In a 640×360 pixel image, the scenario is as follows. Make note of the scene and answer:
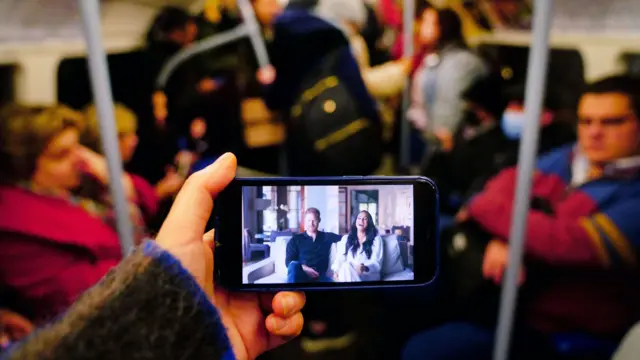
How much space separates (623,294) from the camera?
1.46m

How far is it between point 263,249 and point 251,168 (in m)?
0.83

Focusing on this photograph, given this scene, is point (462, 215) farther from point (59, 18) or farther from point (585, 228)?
point (59, 18)

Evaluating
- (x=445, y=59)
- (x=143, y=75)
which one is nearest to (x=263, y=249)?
(x=143, y=75)

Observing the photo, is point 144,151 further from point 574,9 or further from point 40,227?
point 574,9

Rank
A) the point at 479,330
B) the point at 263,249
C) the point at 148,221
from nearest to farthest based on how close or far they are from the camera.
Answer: the point at 263,249 → the point at 148,221 → the point at 479,330

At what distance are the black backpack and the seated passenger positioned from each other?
37cm

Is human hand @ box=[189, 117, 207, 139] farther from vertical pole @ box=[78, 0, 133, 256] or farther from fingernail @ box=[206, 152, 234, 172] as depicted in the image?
fingernail @ box=[206, 152, 234, 172]

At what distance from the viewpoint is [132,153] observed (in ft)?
4.95

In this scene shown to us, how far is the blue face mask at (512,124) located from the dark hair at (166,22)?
0.78 meters

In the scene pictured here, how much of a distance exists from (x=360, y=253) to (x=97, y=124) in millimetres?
960

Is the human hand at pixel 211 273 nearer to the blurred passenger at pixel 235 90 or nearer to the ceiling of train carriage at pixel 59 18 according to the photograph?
the blurred passenger at pixel 235 90

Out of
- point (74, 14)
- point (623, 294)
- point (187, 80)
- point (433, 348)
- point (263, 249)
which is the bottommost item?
point (433, 348)

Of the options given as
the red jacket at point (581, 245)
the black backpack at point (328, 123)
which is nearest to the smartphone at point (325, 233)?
the black backpack at point (328, 123)

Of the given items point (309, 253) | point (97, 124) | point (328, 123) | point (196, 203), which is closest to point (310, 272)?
point (309, 253)
